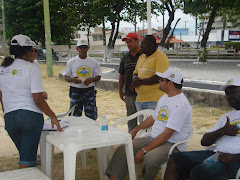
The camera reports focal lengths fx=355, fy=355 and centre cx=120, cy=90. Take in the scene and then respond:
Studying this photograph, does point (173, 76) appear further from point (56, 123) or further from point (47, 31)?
point (47, 31)

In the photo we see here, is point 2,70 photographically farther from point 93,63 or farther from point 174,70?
point 93,63

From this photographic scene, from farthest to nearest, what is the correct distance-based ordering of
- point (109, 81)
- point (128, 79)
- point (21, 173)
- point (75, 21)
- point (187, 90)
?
1. point (75, 21)
2. point (109, 81)
3. point (187, 90)
4. point (128, 79)
5. point (21, 173)

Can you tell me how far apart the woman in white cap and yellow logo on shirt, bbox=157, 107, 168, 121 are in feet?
3.70

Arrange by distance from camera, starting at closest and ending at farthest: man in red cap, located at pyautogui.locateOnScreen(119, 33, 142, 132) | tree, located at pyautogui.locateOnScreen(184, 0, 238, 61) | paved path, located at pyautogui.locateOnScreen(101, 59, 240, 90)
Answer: man in red cap, located at pyautogui.locateOnScreen(119, 33, 142, 132), paved path, located at pyautogui.locateOnScreen(101, 59, 240, 90), tree, located at pyautogui.locateOnScreen(184, 0, 238, 61)

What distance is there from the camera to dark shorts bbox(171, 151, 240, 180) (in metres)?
2.88

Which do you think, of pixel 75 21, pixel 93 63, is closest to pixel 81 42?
pixel 93 63

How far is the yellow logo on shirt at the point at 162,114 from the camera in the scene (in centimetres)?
356

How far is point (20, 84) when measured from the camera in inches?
127

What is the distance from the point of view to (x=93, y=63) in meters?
5.47

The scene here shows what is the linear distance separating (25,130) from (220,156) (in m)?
1.75

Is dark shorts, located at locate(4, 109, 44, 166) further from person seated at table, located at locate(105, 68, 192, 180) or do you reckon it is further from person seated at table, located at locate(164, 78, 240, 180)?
person seated at table, located at locate(164, 78, 240, 180)

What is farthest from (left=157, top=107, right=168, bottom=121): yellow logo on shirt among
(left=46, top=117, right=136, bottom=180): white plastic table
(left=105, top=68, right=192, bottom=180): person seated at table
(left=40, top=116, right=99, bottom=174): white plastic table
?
(left=40, top=116, right=99, bottom=174): white plastic table

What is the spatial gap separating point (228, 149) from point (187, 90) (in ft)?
18.9

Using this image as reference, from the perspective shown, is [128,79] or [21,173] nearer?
[21,173]
